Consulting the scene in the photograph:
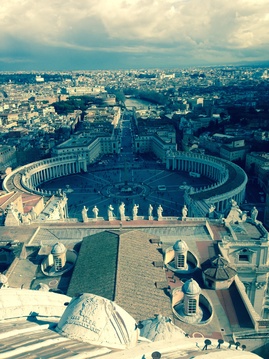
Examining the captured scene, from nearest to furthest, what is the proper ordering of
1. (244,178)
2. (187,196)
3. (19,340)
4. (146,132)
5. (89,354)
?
(89,354) < (19,340) < (187,196) < (244,178) < (146,132)

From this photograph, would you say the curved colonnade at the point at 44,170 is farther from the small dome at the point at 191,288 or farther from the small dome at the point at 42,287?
the small dome at the point at 191,288

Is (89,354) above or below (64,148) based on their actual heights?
above

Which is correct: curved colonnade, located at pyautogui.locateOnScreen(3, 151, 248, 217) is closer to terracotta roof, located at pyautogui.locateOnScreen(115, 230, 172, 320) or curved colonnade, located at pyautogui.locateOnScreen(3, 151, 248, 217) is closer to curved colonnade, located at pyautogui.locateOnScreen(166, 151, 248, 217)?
curved colonnade, located at pyautogui.locateOnScreen(166, 151, 248, 217)

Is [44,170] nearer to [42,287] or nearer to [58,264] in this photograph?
[58,264]

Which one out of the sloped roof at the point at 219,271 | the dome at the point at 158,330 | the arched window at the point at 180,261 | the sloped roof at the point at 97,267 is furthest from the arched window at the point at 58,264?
the dome at the point at 158,330

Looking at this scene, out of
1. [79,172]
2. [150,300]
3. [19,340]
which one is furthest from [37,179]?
[19,340]

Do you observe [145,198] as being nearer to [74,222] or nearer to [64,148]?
[74,222]

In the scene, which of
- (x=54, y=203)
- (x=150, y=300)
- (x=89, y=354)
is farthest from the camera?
(x=54, y=203)
